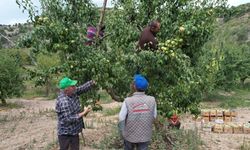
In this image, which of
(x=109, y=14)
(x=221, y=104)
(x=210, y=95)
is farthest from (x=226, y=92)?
(x=109, y=14)

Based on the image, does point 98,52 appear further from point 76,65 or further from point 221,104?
point 221,104

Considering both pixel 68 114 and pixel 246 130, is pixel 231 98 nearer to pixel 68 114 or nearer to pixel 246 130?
pixel 246 130

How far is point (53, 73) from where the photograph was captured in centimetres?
728

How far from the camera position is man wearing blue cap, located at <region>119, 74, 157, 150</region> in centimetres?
544

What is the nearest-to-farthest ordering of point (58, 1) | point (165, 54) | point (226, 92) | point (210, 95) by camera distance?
1. point (165, 54)
2. point (58, 1)
3. point (210, 95)
4. point (226, 92)

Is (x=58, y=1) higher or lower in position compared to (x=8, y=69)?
higher

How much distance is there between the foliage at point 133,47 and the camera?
6.61 meters

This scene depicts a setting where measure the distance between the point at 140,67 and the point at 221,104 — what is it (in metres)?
14.2

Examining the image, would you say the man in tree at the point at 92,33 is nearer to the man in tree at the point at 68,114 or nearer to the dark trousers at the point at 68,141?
the man in tree at the point at 68,114

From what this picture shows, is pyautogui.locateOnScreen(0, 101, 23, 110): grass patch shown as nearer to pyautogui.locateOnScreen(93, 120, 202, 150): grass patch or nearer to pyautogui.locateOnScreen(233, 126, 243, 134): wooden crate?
pyautogui.locateOnScreen(233, 126, 243, 134): wooden crate

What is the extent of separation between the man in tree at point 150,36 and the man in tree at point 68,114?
1.31 meters

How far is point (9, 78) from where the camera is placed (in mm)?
20859

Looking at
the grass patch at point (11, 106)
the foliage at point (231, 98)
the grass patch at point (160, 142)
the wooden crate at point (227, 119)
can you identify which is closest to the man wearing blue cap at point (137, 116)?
the grass patch at point (160, 142)

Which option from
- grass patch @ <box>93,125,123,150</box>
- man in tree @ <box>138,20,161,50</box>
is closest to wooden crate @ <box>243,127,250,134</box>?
grass patch @ <box>93,125,123,150</box>
